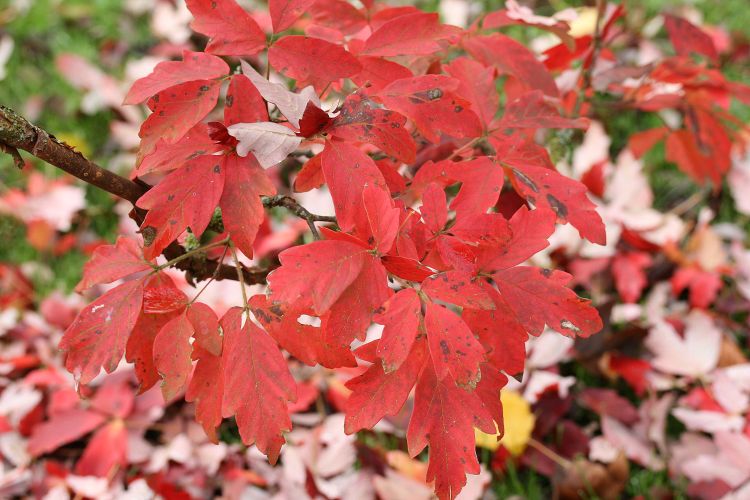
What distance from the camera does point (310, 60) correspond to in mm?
746

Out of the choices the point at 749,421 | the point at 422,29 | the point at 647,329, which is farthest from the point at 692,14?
the point at 422,29

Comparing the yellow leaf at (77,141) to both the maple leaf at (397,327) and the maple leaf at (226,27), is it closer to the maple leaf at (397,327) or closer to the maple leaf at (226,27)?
the maple leaf at (226,27)

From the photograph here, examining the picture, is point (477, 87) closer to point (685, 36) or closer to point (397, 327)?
point (397, 327)

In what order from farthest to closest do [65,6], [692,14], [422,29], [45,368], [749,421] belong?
1. [65,6]
2. [692,14]
3. [45,368]
4. [749,421]
5. [422,29]

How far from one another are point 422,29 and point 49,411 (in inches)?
40.8

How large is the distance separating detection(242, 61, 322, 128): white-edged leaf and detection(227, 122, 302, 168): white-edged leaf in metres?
0.02

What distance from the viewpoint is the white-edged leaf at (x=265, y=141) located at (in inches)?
25.2

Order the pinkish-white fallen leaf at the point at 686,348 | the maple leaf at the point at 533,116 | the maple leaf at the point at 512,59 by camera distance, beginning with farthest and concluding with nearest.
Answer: the pinkish-white fallen leaf at the point at 686,348 → the maple leaf at the point at 512,59 → the maple leaf at the point at 533,116

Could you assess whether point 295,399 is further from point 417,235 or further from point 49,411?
point 49,411

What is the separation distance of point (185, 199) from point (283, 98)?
0.45 ft

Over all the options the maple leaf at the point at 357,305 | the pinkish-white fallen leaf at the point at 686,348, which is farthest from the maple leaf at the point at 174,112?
the pinkish-white fallen leaf at the point at 686,348

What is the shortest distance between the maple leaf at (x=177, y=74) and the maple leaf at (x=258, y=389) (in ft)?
0.81

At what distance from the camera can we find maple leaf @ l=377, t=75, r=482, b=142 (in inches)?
28.2

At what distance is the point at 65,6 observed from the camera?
7.83ft
